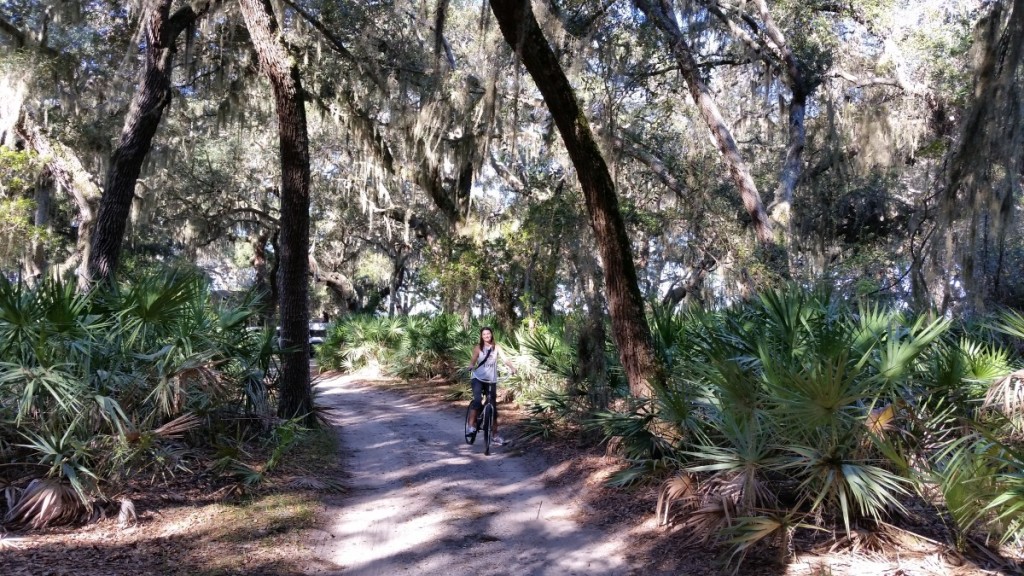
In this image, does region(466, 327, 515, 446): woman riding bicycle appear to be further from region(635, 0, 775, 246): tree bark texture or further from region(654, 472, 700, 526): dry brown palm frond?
region(635, 0, 775, 246): tree bark texture

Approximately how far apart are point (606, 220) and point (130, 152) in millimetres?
6623

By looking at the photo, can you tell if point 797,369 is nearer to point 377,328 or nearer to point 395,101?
point 395,101

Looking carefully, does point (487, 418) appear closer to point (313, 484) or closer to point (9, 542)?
point (313, 484)

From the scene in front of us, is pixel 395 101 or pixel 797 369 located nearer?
pixel 797 369

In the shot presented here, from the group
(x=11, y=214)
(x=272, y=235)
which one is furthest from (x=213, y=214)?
(x=11, y=214)

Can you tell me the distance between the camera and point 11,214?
14.3 m

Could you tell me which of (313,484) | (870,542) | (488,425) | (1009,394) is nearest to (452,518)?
(313,484)

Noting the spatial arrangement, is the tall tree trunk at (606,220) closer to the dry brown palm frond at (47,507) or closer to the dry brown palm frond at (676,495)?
the dry brown palm frond at (676,495)

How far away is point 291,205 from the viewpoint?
9789 millimetres

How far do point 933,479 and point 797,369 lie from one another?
3.76 feet

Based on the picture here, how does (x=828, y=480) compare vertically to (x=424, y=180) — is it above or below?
below

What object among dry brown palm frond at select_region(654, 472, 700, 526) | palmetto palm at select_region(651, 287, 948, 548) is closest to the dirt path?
dry brown palm frond at select_region(654, 472, 700, 526)

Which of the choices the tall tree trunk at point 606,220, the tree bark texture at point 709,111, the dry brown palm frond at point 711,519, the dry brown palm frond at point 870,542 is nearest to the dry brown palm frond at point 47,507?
the dry brown palm frond at point 711,519

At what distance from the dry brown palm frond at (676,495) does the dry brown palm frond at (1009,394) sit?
2.12 meters
